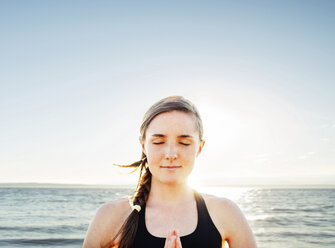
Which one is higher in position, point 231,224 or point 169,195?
point 169,195

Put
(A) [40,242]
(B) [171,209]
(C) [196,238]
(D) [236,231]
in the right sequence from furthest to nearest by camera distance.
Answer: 1. (A) [40,242]
2. (B) [171,209]
3. (D) [236,231]
4. (C) [196,238]

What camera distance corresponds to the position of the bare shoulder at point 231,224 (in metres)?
2.26

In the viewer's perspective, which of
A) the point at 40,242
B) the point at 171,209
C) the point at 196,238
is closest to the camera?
the point at 196,238

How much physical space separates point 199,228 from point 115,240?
648 mm

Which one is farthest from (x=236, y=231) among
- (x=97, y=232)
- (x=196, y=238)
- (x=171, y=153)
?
(x=97, y=232)

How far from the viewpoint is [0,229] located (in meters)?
14.4

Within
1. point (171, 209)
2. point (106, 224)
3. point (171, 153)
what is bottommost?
point (106, 224)

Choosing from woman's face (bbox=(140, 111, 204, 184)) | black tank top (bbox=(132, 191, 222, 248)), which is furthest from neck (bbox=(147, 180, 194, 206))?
black tank top (bbox=(132, 191, 222, 248))

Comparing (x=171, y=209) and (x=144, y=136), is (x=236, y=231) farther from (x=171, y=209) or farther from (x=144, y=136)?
(x=144, y=136)

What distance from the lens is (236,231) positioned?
2.27 m

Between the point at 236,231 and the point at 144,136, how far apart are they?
1.04 m

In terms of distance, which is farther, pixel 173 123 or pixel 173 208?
pixel 173 208

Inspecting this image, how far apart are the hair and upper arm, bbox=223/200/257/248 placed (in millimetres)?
658

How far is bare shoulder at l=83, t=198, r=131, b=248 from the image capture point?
→ 225cm
